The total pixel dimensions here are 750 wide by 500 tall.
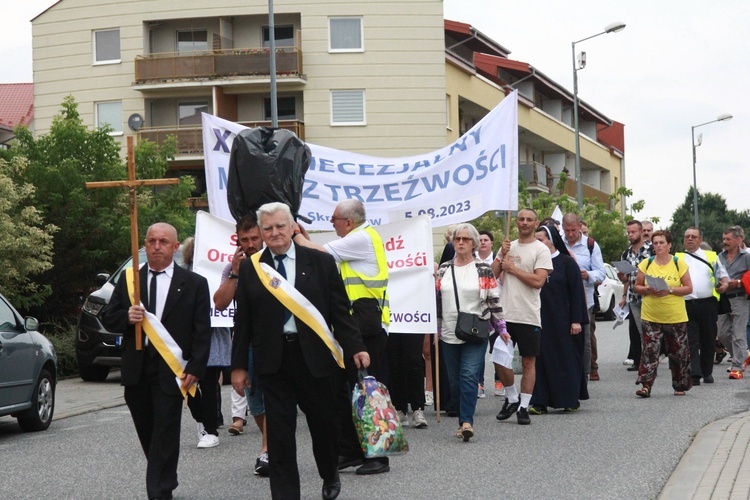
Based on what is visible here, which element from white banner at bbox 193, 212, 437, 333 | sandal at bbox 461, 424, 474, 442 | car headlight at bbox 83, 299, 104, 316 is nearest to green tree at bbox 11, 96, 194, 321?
car headlight at bbox 83, 299, 104, 316

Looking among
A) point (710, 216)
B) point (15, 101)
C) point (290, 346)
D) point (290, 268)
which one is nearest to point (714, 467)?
point (290, 346)

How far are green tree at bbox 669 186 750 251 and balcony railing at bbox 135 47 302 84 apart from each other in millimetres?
75174

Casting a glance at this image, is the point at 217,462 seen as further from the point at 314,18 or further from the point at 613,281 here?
the point at 314,18

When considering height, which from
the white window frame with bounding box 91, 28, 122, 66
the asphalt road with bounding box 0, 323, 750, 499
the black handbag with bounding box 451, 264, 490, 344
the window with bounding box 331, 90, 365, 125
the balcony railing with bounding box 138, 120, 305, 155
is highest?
the white window frame with bounding box 91, 28, 122, 66

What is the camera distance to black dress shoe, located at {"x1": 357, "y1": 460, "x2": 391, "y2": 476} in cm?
898

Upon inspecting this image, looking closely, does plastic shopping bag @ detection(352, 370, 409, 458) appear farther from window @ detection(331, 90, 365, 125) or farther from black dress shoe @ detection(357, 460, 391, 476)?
window @ detection(331, 90, 365, 125)

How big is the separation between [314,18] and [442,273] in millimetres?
36183

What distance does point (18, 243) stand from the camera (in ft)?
63.1

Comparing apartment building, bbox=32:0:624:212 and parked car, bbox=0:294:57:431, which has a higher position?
apartment building, bbox=32:0:624:212

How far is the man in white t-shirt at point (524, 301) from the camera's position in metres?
11.9

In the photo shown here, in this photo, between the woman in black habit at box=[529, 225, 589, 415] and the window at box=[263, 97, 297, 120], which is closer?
the woman in black habit at box=[529, 225, 589, 415]

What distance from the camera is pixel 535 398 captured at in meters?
12.7

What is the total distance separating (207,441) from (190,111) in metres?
38.8

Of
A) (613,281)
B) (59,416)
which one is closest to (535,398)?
(59,416)
